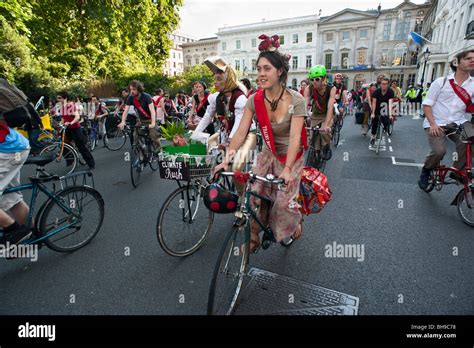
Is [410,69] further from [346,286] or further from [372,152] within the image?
[346,286]

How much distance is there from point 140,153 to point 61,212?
121 inches

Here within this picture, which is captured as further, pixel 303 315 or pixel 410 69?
pixel 410 69

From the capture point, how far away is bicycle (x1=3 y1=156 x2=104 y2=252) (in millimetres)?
3105

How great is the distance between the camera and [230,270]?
2.43 meters

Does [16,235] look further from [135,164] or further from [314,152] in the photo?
[314,152]

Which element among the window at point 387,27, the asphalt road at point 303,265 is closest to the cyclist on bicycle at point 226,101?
the asphalt road at point 303,265

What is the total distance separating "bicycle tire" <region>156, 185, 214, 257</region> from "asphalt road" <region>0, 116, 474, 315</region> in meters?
0.13

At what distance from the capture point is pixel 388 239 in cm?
370

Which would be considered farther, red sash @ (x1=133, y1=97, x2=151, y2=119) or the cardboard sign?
red sash @ (x1=133, y1=97, x2=151, y2=119)

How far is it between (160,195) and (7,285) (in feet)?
9.37

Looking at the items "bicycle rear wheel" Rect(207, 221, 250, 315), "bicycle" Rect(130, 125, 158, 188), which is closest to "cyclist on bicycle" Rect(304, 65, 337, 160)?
"bicycle rear wheel" Rect(207, 221, 250, 315)

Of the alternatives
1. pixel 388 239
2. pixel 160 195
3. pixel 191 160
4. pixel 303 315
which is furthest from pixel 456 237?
pixel 160 195

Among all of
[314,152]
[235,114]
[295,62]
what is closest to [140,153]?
[235,114]

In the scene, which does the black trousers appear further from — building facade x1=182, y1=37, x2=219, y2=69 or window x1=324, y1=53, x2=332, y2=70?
building facade x1=182, y1=37, x2=219, y2=69
